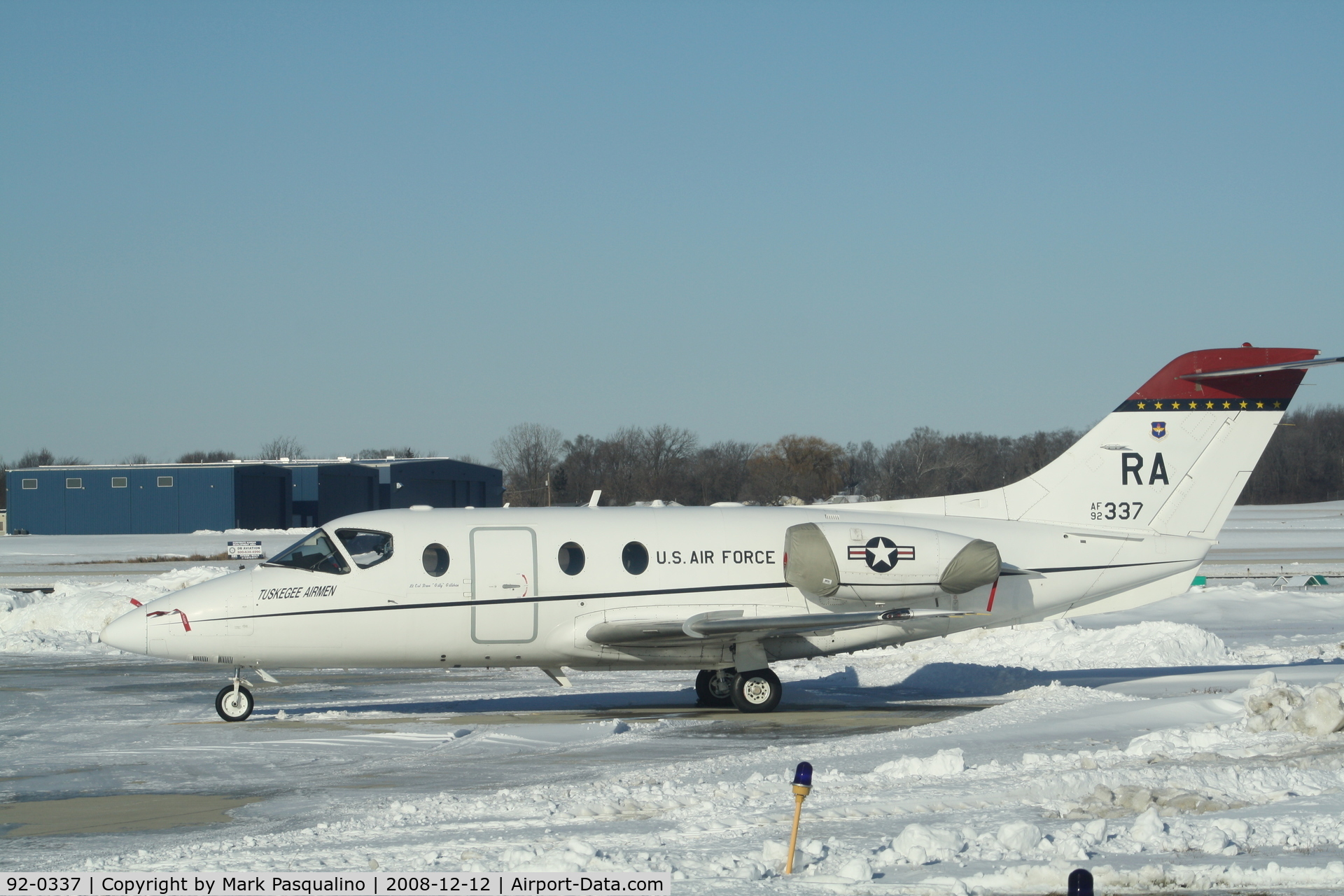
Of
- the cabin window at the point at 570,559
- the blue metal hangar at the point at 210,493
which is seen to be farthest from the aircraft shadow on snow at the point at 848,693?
the blue metal hangar at the point at 210,493

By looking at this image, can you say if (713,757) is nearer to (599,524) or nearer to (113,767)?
(599,524)

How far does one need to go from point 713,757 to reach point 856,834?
3.88 meters

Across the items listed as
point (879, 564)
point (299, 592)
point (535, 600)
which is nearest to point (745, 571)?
point (879, 564)

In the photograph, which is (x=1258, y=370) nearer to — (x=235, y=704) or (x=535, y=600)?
(x=535, y=600)

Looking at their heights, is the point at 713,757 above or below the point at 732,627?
below

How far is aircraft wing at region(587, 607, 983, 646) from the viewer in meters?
14.6

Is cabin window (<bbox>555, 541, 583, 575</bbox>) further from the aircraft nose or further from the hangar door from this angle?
the aircraft nose

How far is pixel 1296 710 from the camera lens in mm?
11133

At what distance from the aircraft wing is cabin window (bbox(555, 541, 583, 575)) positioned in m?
0.78

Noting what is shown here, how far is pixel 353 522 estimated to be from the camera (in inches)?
599

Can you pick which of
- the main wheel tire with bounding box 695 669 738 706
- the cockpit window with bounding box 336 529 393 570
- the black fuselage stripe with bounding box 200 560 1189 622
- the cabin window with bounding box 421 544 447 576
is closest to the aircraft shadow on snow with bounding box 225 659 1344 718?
the main wheel tire with bounding box 695 669 738 706

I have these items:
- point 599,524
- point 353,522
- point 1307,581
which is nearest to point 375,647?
point 353,522

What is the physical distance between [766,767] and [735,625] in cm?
409

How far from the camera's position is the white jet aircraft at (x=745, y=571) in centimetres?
1470
